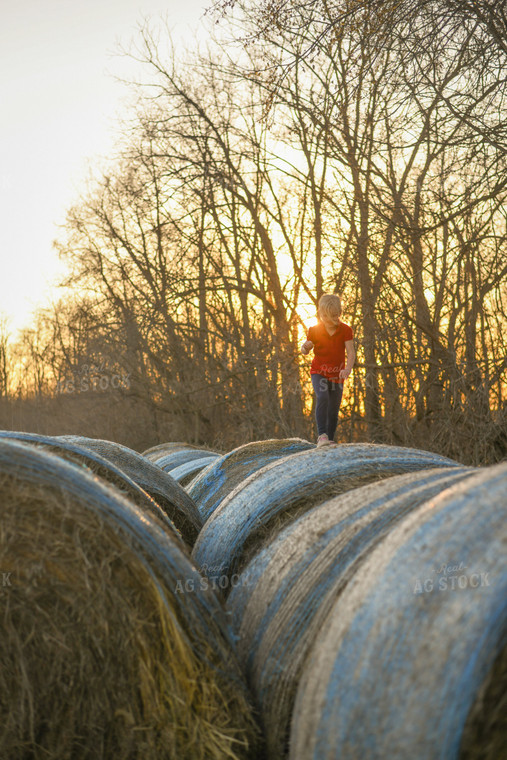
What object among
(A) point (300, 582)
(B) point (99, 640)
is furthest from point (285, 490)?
(B) point (99, 640)

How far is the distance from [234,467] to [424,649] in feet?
9.99

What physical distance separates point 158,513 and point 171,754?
1.32m

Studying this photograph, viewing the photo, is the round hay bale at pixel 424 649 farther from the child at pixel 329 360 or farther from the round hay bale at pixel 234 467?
the child at pixel 329 360

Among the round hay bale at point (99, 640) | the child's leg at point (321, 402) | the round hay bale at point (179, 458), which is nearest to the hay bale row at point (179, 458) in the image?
the round hay bale at point (179, 458)

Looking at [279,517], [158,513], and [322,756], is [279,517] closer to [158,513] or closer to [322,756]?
[158,513]

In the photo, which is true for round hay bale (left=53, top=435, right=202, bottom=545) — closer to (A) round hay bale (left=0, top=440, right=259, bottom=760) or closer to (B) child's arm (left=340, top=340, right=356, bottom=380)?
(A) round hay bale (left=0, top=440, right=259, bottom=760)

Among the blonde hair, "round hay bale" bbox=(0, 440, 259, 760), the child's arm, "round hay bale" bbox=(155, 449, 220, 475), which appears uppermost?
the blonde hair

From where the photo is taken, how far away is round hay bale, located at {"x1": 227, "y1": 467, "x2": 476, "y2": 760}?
2285 millimetres

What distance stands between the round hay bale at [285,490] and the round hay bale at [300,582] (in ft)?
0.77

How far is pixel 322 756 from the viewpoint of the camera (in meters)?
1.81

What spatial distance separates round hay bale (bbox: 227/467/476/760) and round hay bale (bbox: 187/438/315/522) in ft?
5.56

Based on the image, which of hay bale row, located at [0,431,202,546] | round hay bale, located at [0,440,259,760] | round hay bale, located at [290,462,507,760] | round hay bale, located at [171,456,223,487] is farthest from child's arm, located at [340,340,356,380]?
round hay bale, located at [290,462,507,760]

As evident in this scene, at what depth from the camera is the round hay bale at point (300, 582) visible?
229 centimetres

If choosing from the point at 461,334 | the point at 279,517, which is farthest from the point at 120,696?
the point at 461,334
